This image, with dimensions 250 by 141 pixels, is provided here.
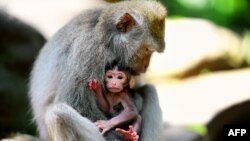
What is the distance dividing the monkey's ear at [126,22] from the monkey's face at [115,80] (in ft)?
1.35

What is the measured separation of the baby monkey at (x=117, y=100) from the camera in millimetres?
6262

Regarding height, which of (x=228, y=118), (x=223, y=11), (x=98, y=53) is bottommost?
(x=228, y=118)

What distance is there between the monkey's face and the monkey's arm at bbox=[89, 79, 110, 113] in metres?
0.09

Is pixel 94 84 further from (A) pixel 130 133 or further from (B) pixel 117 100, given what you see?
→ (A) pixel 130 133

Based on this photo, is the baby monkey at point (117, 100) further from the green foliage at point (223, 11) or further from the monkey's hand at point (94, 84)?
the green foliage at point (223, 11)

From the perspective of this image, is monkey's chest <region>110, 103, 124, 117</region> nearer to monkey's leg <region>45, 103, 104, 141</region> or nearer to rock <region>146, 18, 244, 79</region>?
monkey's leg <region>45, 103, 104, 141</region>

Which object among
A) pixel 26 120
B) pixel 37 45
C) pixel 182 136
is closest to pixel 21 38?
pixel 37 45

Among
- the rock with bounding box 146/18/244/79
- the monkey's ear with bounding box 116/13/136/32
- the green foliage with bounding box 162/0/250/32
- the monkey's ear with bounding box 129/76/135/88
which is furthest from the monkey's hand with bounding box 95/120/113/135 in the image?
the green foliage with bounding box 162/0/250/32

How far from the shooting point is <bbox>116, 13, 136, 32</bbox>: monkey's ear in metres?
6.30

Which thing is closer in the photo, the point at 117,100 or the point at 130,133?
the point at 130,133

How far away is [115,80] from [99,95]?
21 centimetres

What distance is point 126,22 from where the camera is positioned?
6.32 m

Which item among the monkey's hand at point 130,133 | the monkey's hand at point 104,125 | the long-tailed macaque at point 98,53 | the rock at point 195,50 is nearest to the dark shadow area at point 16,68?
the rock at point 195,50

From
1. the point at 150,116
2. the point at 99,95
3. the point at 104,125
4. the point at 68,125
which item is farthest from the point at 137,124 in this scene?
Answer: the point at 68,125
